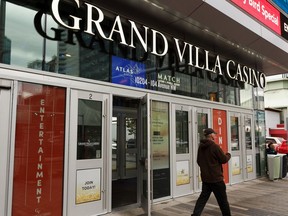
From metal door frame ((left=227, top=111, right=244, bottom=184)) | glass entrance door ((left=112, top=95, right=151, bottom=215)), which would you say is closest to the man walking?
glass entrance door ((left=112, top=95, right=151, bottom=215))

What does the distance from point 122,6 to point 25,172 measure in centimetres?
409

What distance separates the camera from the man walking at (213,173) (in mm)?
5512

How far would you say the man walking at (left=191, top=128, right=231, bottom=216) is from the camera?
5.51 m

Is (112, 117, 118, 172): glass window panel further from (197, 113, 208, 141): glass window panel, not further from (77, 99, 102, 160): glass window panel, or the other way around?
(197, 113, 208, 141): glass window panel

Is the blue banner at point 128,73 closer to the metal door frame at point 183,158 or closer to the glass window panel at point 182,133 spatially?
the metal door frame at point 183,158

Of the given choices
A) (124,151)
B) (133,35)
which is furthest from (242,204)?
(133,35)

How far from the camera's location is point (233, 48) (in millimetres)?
10039

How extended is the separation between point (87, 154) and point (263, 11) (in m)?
6.73

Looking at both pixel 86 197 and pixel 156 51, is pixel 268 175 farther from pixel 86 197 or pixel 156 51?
pixel 86 197

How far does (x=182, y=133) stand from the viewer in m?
8.32

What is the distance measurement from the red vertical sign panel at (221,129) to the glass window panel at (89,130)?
441cm

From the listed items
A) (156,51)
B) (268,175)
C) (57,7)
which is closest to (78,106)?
(57,7)

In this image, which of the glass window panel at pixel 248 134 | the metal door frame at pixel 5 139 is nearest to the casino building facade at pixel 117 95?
the metal door frame at pixel 5 139

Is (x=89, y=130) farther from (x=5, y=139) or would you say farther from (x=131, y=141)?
(x=131, y=141)
